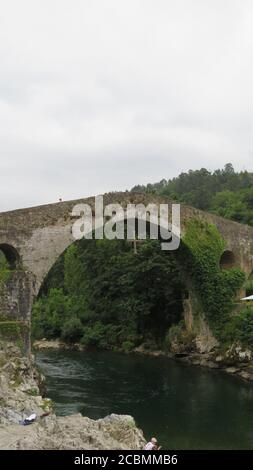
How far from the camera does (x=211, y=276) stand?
21359mm

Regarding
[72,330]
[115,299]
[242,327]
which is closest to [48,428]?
[242,327]

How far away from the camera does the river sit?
40.0 ft

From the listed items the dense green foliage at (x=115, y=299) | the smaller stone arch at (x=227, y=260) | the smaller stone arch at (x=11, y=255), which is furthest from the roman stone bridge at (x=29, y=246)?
the dense green foliage at (x=115, y=299)

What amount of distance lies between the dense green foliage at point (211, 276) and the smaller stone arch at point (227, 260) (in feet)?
3.66

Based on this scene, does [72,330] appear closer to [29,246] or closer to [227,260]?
[227,260]

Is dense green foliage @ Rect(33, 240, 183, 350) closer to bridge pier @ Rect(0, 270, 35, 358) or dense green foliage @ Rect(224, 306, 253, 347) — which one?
dense green foliage @ Rect(224, 306, 253, 347)

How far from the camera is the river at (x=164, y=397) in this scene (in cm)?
1219

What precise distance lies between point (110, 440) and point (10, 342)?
243 inches

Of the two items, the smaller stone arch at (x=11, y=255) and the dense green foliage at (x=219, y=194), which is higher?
the dense green foliage at (x=219, y=194)

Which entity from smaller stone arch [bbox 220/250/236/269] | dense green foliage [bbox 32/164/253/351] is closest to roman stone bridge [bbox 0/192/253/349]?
dense green foliage [bbox 32/164/253/351]

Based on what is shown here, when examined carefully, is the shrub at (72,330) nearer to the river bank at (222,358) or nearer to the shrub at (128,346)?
the shrub at (128,346)

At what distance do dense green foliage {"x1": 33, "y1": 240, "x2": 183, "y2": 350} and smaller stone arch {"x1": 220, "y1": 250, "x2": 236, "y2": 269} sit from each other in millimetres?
2197

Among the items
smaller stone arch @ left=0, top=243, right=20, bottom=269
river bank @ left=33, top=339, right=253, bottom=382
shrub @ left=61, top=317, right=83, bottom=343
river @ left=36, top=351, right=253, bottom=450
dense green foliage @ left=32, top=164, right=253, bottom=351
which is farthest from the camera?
shrub @ left=61, top=317, right=83, bottom=343
